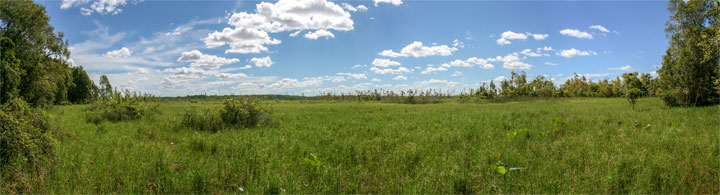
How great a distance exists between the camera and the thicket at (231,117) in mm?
10453

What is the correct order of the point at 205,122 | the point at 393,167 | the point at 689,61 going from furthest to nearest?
the point at 689,61
the point at 205,122
the point at 393,167

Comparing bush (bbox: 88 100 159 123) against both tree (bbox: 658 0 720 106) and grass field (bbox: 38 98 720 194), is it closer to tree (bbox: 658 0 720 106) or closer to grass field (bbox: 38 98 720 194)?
grass field (bbox: 38 98 720 194)

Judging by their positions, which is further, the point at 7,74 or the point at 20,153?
the point at 7,74

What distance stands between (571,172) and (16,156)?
8619mm

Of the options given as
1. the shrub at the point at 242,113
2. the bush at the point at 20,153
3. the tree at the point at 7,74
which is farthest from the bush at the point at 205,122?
the bush at the point at 20,153

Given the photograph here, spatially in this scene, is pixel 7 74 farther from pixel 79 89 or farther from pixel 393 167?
pixel 79 89

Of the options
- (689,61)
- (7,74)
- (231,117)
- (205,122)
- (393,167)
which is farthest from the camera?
(689,61)

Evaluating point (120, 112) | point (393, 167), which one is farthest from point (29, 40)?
point (393, 167)

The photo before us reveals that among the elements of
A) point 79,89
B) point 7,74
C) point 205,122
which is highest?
point 79,89

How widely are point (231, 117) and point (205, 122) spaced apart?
2.92 ft

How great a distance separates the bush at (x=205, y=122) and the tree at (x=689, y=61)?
2607cm

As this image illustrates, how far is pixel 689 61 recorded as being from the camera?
17.7 meters

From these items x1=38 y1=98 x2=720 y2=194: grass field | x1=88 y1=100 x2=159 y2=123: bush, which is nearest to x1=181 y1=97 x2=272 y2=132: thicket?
x1=38 y1=98 x2=720 y2=194: grass field

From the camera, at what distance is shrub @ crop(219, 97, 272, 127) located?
36.0 ft
